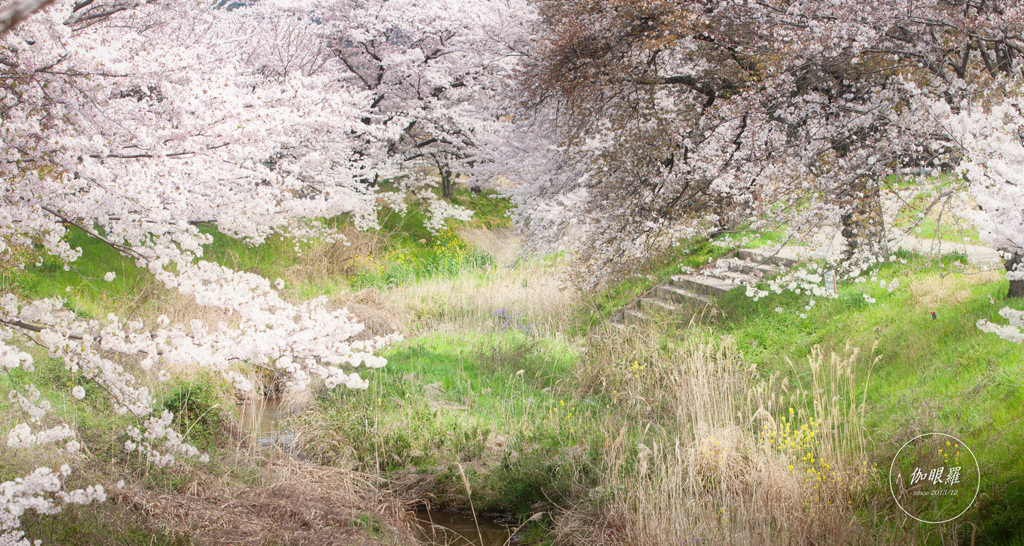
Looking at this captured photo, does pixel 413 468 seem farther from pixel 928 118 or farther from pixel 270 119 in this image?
pixel 928 118

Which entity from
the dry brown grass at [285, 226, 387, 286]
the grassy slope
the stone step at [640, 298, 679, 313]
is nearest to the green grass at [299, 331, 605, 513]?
the grassy slope

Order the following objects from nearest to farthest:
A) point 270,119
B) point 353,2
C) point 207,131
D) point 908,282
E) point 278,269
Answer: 1. point 207,131
2. point 270,119
3. point 908,282
4. point 278,269
5. point 353,2

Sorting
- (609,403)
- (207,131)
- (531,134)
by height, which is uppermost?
(207,131)

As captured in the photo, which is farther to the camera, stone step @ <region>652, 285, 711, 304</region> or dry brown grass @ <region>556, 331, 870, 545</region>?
stone step @ <region>652, 285, 711, 304</region>

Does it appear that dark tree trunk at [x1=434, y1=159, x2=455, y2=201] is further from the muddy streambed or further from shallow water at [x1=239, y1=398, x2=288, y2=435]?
the muddy streambed

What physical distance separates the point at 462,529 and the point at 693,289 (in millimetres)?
5966

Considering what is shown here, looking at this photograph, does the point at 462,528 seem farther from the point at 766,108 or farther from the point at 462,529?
the point at 766,108

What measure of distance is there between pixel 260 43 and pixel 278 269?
15.6 feet

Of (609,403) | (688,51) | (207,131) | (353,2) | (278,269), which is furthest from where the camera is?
(353,2)

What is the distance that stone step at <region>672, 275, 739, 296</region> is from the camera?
936 centimetres

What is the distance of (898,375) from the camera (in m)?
5.78

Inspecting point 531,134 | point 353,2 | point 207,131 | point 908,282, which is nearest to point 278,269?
point 531,134

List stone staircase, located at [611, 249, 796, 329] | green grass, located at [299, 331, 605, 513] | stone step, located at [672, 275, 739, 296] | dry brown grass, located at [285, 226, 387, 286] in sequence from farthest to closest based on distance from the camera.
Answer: dry brown grass, located at [285, 226, 387, 286]
stone step, located at [672, 275, 739, 296]
stone staircase, located at [611, 249, 796, 329]
green grass, located at [299, 331, 605, 513]

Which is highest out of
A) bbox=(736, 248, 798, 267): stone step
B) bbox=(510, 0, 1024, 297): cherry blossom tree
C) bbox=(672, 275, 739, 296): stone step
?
bbox=(510, 0, 1024, 297): cherry blossom tree
